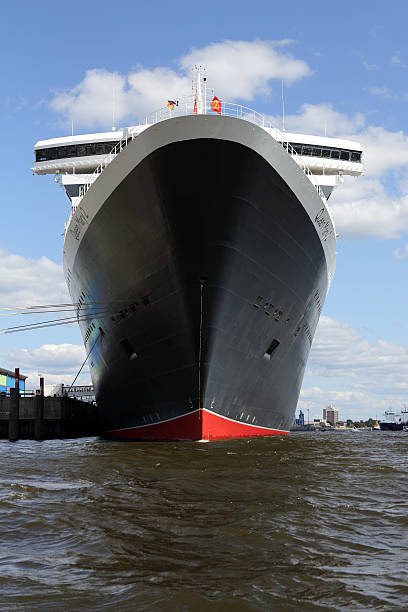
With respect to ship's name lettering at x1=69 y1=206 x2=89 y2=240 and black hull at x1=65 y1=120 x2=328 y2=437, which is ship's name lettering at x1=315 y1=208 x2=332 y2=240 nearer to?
black hull at x1=65 y1=120 x2=328 y2=437

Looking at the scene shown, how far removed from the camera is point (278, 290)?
15.2 meters

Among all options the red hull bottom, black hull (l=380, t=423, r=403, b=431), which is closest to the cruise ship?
the red hull bottom

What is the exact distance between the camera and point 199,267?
1357 centimetres

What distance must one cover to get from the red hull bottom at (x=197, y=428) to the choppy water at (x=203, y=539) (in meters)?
4.45

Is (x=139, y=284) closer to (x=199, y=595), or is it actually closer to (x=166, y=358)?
(x=166, y=358)

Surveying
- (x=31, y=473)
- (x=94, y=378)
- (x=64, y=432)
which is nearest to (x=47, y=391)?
(x=64, y=432)

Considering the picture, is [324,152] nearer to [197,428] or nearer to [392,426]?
[197,428]

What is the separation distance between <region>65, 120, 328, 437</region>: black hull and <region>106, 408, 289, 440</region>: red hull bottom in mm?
181

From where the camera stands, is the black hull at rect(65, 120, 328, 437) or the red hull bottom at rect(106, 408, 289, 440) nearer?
the black hull at rect(65, 120, 328, 437)

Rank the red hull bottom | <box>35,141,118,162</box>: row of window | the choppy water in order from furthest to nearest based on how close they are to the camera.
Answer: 1. <box>35,141,118,162</box>: row of window
2. the red hull bottom
3. the choppy water

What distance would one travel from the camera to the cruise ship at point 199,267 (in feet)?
43.1

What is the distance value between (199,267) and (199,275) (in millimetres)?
191

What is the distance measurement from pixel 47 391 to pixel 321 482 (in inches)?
2024

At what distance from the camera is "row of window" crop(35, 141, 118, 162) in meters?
24.0
